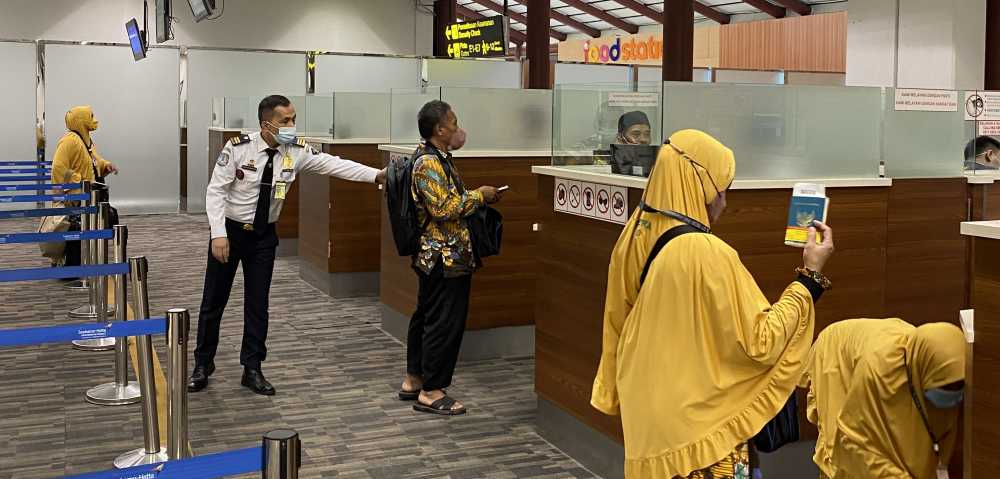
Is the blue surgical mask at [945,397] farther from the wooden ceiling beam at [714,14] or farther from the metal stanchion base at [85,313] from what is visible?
the wooden ceiling beam at [714,14]

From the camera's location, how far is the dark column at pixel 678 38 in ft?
37.2

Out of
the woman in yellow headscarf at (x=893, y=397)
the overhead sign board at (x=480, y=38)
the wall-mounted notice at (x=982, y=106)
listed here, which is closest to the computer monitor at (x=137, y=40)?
the overhead sign board at (x=480, y=38)

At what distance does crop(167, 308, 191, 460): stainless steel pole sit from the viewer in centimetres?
358

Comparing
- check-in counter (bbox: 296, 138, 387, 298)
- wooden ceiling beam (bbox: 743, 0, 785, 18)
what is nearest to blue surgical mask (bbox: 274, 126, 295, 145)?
check-in counter (bbox: 296, 138, 387, 298)

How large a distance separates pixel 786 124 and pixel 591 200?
2.55ft

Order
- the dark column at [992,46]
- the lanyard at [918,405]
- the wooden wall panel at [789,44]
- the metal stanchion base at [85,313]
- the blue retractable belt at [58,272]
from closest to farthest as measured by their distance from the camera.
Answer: the lanyard at [918,405], the blue retractable belt at [58,272], the metal stanchion base at [85,313], the dark column at [992,46], the wooden wall panel at [789,44]

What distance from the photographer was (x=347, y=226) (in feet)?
26.0

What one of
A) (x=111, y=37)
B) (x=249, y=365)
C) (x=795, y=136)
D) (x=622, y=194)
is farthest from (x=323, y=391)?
(x=111, y=37)

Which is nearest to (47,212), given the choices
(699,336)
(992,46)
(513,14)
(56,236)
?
(56,236)

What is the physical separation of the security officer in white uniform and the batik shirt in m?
0.53

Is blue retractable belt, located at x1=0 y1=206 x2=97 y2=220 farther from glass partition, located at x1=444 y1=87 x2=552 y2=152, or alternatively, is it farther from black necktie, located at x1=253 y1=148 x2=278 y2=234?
glass partition, located at x1=444 y1=87 x2=552 y2=152

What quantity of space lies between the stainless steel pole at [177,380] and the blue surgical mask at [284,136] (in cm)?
155

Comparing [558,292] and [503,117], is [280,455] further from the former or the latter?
[503,117]

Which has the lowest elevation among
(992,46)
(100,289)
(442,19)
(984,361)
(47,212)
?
(100,289)
